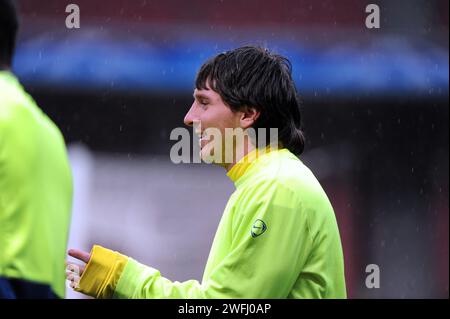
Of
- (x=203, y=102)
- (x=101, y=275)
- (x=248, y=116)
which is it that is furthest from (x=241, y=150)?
(x=101, y=275)

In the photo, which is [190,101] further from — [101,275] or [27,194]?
[27,194]

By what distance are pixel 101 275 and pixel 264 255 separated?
0.56 m

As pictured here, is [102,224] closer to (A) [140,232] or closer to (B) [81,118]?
(A) [140,232]

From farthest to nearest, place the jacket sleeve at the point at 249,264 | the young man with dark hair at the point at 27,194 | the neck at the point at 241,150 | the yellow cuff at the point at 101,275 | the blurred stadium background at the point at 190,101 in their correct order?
the blurred stadium background at the point at 190,101, the neck at the point at 241,150, the yellow cuff at the point at 101,275, the jacket sleeve at the point at 249,264, the young man with dark hair at the point at 27,194

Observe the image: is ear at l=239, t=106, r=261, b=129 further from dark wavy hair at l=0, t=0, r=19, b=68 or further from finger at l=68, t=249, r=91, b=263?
dark wavy hair at l=0, t=0, r=19, b=68

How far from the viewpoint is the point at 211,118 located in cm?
327

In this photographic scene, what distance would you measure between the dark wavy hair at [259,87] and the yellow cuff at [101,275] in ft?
2.30

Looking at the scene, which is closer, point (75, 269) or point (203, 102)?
point (75, 269)

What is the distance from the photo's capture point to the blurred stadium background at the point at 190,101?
26.3 ft

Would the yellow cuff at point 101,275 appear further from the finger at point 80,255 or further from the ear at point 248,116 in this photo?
the ear at point 248,116

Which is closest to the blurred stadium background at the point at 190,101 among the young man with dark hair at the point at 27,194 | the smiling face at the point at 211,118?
the smiling face at the point at 211,118

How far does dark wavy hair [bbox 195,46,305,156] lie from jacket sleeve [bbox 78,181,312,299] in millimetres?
404
